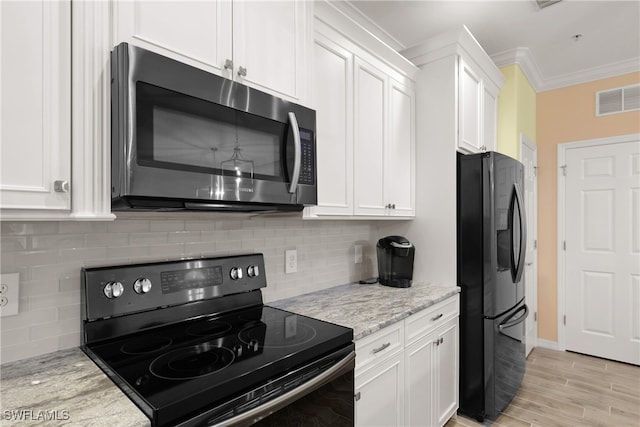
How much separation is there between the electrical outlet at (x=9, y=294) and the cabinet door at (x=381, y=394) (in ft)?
3.91

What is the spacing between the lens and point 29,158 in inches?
33.7

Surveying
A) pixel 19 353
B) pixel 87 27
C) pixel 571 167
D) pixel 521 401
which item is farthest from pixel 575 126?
pixel 19 353

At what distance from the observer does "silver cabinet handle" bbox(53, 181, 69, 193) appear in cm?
89

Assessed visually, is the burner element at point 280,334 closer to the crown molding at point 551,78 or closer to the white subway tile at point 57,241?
the white subway tile at point 57,241

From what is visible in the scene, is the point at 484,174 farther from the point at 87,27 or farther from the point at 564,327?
the point at 564,327

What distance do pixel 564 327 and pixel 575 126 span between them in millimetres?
2042

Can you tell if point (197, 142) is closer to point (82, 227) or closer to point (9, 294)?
point (82, 227)

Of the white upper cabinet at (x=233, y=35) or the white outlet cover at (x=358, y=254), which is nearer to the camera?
the white upper cabinet at (x=233, y=35)

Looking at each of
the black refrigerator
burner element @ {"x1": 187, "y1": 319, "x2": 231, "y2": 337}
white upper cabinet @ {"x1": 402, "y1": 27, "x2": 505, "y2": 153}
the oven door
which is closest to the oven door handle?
the oven door

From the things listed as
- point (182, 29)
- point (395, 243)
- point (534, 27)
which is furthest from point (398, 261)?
point (534, 27)

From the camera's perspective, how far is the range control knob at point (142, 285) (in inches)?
50.1

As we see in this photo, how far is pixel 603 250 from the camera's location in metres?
3.42

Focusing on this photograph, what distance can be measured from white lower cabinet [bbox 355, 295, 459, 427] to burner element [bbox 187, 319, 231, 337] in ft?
1.74

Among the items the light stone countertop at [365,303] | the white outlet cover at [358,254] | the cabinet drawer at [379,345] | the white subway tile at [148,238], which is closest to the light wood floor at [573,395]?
the light stone countertop at [365,303]
